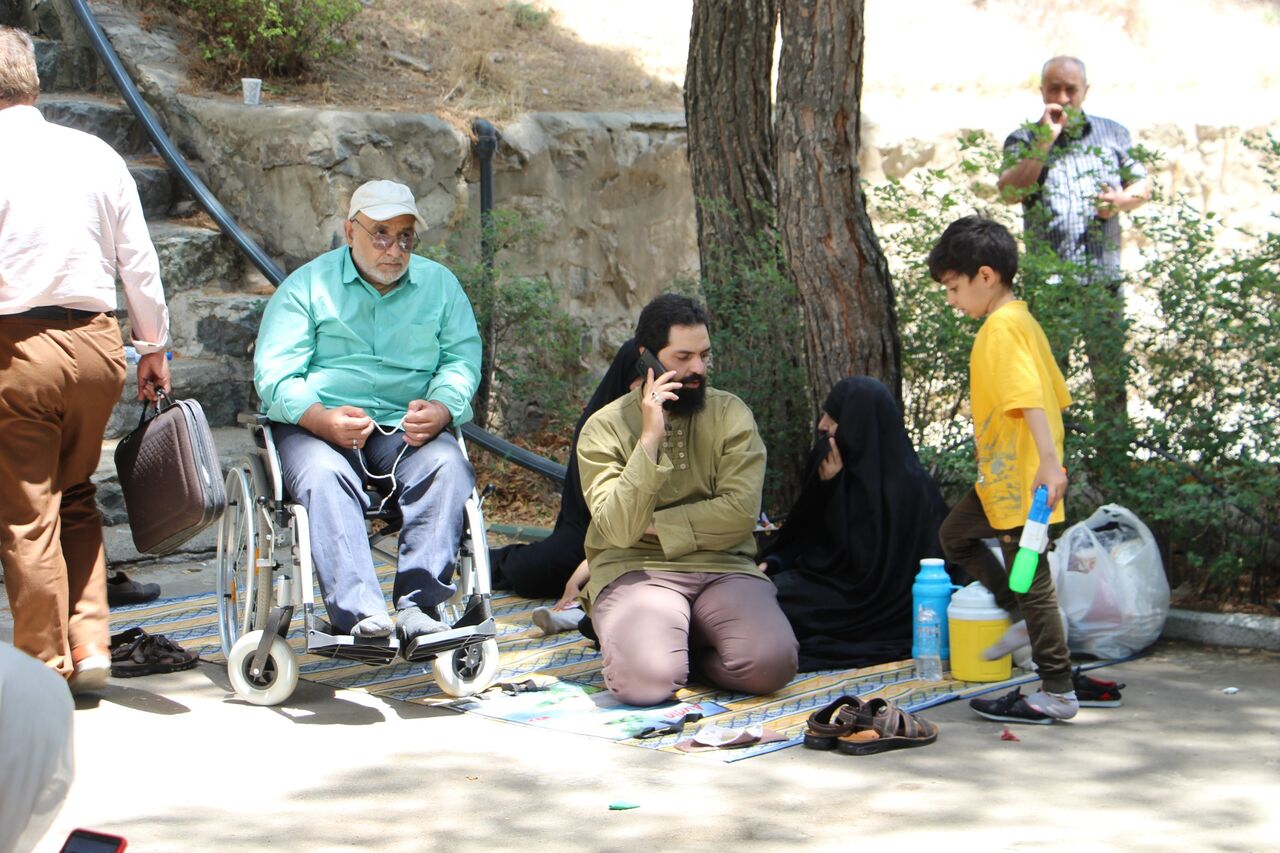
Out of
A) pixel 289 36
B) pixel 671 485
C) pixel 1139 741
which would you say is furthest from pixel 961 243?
pixel 289 36

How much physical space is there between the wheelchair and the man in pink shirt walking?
47 cm

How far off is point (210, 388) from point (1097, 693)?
521cm

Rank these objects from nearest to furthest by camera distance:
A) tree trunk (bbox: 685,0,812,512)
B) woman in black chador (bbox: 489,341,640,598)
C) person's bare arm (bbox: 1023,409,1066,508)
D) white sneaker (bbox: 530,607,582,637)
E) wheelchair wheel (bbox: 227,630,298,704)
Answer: person's bare arm (bbox: 1023,409,1066,508) < wheelchair wheel (bbox: 227,630,298,704) < white sneaker (bbox: 530,607,582,637) < woman in black chador (bbox: 489,341,640,598) < tree trunk (bbox: 685,0,812,512)

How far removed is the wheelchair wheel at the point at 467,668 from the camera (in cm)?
485

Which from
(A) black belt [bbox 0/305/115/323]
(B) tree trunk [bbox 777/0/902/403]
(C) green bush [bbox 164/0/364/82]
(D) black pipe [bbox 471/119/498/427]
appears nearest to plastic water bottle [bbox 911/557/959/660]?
(B) tree trunk [bbox 777/0/902/403]

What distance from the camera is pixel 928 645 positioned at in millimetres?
5156

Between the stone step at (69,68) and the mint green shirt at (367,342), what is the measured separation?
17.2ft

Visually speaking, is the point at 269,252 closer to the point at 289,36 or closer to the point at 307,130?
the point at 307,130

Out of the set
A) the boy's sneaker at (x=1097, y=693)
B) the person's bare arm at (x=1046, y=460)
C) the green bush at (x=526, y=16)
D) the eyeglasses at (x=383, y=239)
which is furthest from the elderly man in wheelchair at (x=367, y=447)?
the green bush at (x=526, y=16)

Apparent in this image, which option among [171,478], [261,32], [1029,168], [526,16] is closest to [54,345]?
[171,478]

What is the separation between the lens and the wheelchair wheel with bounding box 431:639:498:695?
4.85 meters

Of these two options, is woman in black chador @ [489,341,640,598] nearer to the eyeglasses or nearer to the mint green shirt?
the mint green shirt

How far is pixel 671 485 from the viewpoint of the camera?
16.9ft

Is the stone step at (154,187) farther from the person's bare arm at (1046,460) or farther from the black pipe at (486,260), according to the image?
the person's bare arm at (1046,460)
